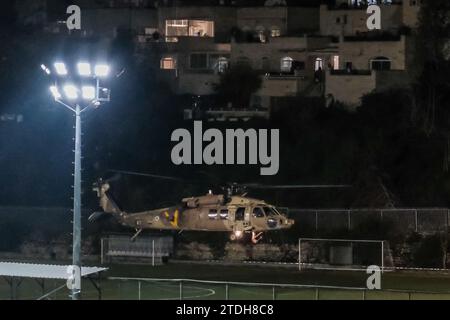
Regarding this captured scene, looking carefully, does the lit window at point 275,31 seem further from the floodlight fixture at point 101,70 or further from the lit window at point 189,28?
the floodlight fixture at point 101,70

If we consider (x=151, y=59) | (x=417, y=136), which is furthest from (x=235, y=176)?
(x=151, y=59)

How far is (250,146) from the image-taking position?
58.5 metres

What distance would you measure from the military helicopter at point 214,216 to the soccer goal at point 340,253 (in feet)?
3.40

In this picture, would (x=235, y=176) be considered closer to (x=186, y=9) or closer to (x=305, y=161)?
(x=305, y=161)

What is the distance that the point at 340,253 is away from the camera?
46.4m

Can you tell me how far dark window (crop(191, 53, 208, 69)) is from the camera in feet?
231

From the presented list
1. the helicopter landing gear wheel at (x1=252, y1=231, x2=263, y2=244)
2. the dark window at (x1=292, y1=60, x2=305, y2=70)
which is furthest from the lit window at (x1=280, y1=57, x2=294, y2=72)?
the helicopter landing gear wheel at (x1=252, y1=231, x2=263, y2=244)

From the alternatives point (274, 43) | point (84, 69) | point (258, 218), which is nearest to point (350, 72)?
point (274, 43)

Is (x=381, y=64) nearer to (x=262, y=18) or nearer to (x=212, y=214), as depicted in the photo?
(x=262, y=18)

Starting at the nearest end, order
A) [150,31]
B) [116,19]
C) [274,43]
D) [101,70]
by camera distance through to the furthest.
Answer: [101,70], [274,43], [150,31], [116,19]

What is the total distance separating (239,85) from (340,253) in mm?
20885

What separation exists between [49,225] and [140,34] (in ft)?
78.0

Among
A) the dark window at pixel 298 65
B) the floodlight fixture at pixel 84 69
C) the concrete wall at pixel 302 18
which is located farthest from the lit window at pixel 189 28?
the floodlight fixture at pixel 84 69

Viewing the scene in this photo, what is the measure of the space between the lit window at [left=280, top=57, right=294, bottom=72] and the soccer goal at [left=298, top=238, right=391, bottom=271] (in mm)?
21587
